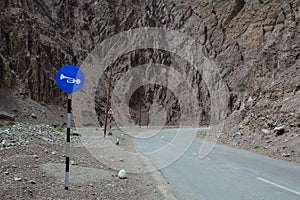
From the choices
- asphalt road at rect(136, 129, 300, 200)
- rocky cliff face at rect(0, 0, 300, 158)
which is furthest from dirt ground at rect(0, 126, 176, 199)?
rocky cliff face at rect(0, 0, 300, 158)

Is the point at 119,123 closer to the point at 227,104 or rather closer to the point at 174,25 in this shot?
the point at 227,104

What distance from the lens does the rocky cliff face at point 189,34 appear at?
21781mm

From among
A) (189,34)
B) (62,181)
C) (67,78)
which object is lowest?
(62,181)

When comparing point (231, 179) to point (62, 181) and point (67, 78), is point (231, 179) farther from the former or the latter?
point (67, 78)

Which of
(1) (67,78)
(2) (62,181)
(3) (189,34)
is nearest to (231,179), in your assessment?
(2) (62,181)

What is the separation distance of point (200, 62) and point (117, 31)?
2518 centimetres

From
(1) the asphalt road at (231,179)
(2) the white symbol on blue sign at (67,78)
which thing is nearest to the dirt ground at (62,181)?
(1) the asphalt road at (231,179)

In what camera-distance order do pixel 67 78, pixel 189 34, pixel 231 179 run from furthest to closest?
pixel 189 34
pixel 231 179
pixel 67 78

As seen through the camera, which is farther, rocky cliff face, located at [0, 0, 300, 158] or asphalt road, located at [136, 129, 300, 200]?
rocky cliff face, located at [0, 0, 300, 158]

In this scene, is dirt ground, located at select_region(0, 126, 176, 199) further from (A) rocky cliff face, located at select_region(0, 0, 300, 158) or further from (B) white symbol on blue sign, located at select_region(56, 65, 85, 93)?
(A) rocky cliff face, located at select_region(0, 0, 300, 158)

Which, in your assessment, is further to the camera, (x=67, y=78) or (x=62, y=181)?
(x=62, y=181)

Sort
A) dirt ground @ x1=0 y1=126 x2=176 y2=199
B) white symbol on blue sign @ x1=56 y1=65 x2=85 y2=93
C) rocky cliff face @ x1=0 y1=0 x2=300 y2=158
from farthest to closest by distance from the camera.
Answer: rocky cliff face @ x1=0 y1=0 x2=300 y2=158
white symbol on blue sign @ x1=56 y1=65 x2=85 y2=93
dirt ground @ x1=0 y1=126 x2=176 y2=199

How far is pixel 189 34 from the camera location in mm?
63281

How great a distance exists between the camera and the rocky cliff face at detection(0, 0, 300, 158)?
21.8 m
